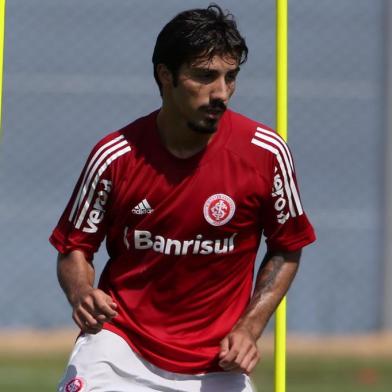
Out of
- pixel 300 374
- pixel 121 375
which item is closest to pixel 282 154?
pixel 121 375

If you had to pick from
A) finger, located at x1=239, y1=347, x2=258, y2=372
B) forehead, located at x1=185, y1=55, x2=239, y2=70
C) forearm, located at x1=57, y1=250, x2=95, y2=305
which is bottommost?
finger, located at x1=239, y1=347, x2=258, y2=372

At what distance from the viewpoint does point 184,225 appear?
5.04 metres

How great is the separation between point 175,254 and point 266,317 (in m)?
0.39

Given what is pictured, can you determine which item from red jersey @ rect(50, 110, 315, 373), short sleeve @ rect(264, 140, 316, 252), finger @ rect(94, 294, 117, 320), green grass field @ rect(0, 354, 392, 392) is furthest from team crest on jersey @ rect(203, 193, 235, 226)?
green grass field @ rect(0, 354, 392, 392)

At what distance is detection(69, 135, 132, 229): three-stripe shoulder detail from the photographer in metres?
5.04

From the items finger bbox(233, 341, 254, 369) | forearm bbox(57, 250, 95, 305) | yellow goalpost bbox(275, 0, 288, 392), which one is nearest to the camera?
finger bbox(233, 341, 254, 369)

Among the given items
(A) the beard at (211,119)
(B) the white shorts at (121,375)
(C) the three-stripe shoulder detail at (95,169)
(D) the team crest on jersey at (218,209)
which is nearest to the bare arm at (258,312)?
(B) the white shorts at (121,375)

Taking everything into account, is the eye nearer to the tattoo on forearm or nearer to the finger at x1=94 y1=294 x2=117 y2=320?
the tattoo on forearm

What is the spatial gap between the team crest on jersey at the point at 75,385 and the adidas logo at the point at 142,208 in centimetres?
61

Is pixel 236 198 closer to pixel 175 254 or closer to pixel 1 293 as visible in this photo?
pixel 175 254

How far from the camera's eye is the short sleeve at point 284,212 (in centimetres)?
506

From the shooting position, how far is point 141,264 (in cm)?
512

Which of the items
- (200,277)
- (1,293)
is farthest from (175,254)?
(1,293)

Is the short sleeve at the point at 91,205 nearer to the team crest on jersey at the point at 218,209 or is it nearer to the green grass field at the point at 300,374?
the team crest on jersey at the point at 218,209
